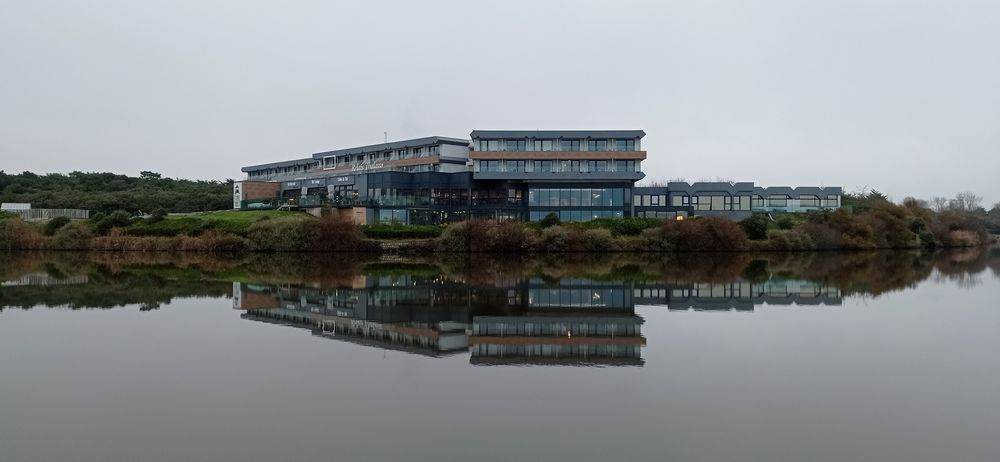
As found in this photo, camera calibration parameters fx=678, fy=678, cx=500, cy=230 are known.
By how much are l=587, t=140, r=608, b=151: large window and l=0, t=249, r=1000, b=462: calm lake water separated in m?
37.7

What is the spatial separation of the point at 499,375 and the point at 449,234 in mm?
39734

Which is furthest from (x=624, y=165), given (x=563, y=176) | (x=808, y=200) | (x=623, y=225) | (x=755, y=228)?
(x=808, y=200)

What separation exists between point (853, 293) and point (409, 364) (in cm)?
1850

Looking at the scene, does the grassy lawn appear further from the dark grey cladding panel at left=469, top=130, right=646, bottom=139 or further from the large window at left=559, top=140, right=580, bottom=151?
the large window at left=559, top=140, right=580, bottom=151

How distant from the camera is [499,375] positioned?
37.8 ft

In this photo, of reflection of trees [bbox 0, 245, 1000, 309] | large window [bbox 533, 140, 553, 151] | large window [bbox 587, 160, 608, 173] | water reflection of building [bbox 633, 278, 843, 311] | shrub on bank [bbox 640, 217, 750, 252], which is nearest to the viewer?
water reflection of building [bbox 633, 278, 843, 311]

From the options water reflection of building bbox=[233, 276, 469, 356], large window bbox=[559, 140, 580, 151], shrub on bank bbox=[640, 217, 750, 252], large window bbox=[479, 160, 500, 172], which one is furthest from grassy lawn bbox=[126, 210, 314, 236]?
water reflection of building bbox=[233, 276, 469, 356]

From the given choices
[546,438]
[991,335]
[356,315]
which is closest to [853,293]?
[991,335]

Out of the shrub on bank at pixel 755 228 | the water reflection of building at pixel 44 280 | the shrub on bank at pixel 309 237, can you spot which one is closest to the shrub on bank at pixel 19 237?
the shrub on bank at pixel 309 237

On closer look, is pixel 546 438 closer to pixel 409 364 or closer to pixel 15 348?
pixel 409 364

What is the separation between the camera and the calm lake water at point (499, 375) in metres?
8.06

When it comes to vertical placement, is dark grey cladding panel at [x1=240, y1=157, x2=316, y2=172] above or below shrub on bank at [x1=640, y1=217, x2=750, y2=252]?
above

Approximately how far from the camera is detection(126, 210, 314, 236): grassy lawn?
181 feet

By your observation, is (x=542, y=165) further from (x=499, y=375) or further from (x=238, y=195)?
(x=499, y=375)
